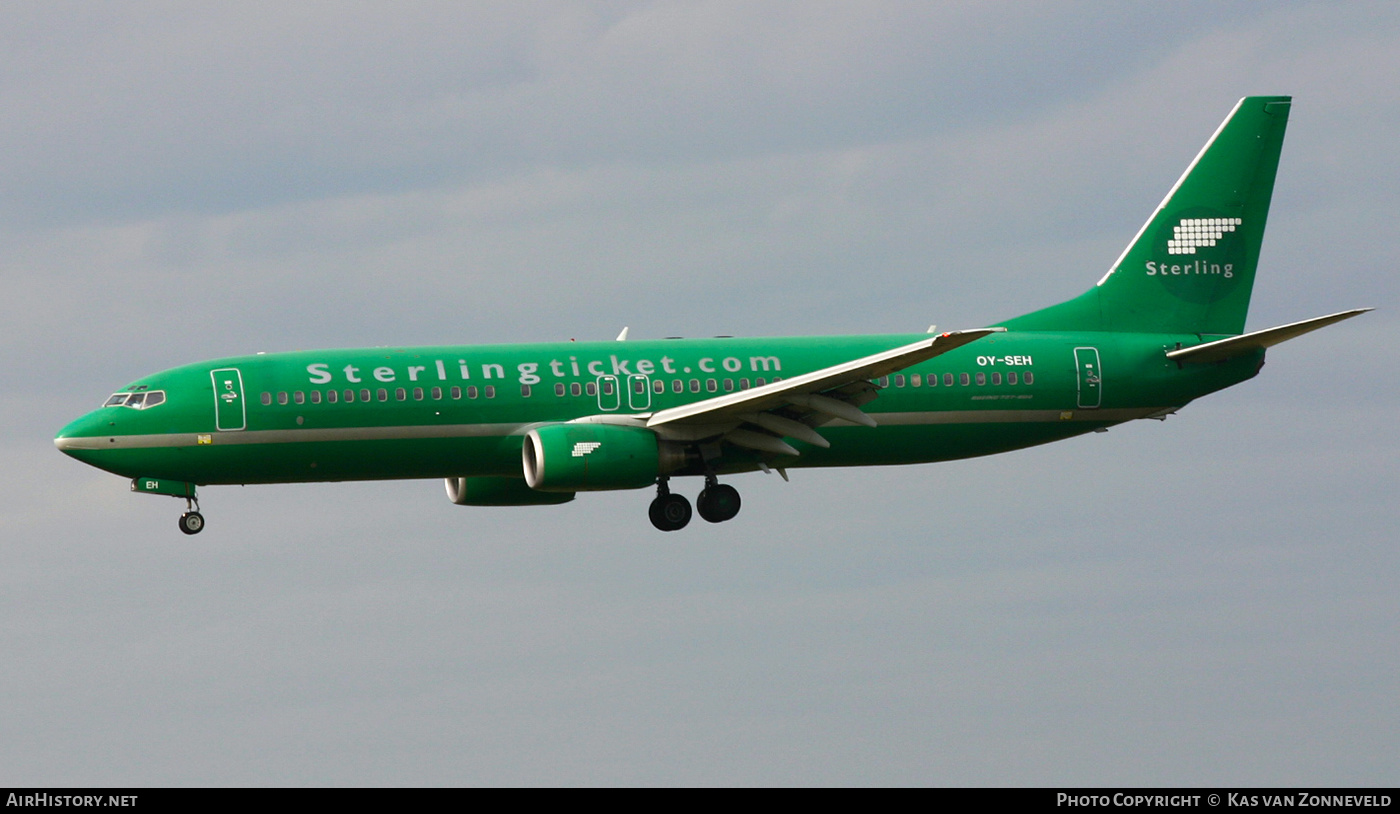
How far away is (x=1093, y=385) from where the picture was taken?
159ft

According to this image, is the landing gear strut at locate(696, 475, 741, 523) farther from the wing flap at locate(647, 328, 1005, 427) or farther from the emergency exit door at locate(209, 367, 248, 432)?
the emergency exit door at locate(209, 367, 248, 432)

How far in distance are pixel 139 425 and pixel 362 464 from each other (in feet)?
17.1

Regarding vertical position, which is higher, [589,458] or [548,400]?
[548,400]

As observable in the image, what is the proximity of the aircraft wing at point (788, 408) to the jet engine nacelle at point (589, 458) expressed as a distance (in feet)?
3.34

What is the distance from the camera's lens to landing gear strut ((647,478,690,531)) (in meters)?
46.4

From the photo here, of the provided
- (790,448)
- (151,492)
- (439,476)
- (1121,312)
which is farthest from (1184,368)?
(151,492)

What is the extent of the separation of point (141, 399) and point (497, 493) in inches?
383

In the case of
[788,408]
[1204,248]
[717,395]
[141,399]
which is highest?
[1204,248]

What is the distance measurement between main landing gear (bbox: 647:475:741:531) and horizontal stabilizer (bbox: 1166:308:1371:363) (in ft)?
41.4

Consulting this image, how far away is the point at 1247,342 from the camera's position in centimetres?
4756

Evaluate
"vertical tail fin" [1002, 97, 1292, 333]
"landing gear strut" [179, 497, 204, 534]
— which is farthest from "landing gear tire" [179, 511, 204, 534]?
"vertical tail fin" [1002, 97, 1292, 333]

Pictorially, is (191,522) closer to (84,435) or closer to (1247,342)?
(84,435)

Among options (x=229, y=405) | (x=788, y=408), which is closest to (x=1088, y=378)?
(x=788, y=408)

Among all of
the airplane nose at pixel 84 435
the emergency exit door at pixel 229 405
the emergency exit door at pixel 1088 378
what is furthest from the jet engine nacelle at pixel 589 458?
the emergency exit door at pixel 1088 378
